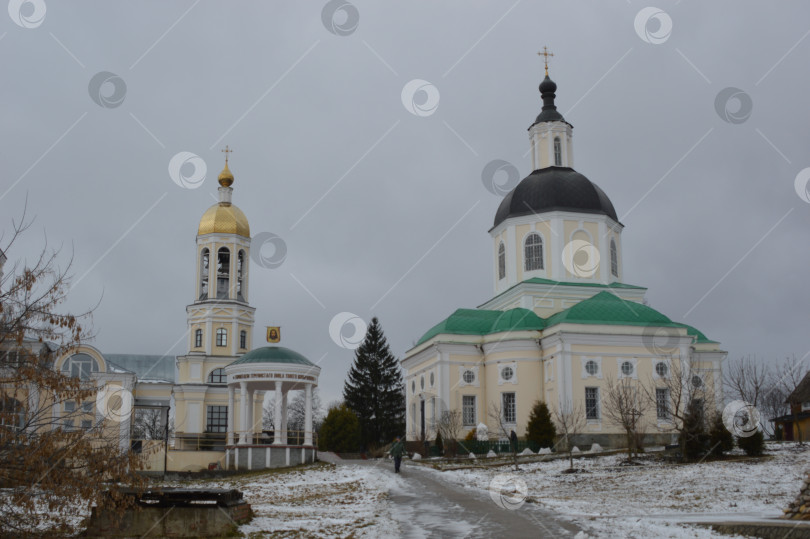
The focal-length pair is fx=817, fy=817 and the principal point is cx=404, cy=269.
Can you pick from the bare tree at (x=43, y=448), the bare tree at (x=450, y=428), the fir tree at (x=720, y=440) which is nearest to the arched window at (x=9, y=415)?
the bare tree at (x=43, y=448)

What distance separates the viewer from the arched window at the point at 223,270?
50094mm

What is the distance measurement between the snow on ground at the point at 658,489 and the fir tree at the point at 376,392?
35925 millimetres

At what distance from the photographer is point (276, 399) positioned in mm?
36312

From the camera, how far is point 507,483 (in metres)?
22.4

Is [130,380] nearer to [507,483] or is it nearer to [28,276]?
[507,483]

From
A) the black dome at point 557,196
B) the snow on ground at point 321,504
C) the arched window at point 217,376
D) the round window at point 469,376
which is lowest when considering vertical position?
the snow on ground at point 321,504

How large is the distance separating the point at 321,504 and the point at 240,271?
34.1m

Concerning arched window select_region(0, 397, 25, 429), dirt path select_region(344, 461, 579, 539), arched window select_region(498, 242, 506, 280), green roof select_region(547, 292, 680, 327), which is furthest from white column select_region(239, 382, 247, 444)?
arched window select_region(0, 397, 25, 429)

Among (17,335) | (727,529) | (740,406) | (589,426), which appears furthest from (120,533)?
(589,426)

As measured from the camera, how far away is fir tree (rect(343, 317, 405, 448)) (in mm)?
63281

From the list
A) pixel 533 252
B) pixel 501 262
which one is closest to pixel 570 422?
pixel 533 252

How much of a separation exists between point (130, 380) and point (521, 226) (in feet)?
76.2

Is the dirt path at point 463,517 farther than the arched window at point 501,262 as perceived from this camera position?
No

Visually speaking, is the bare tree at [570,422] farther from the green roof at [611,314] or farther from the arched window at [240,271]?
the arched window at [240,271]
